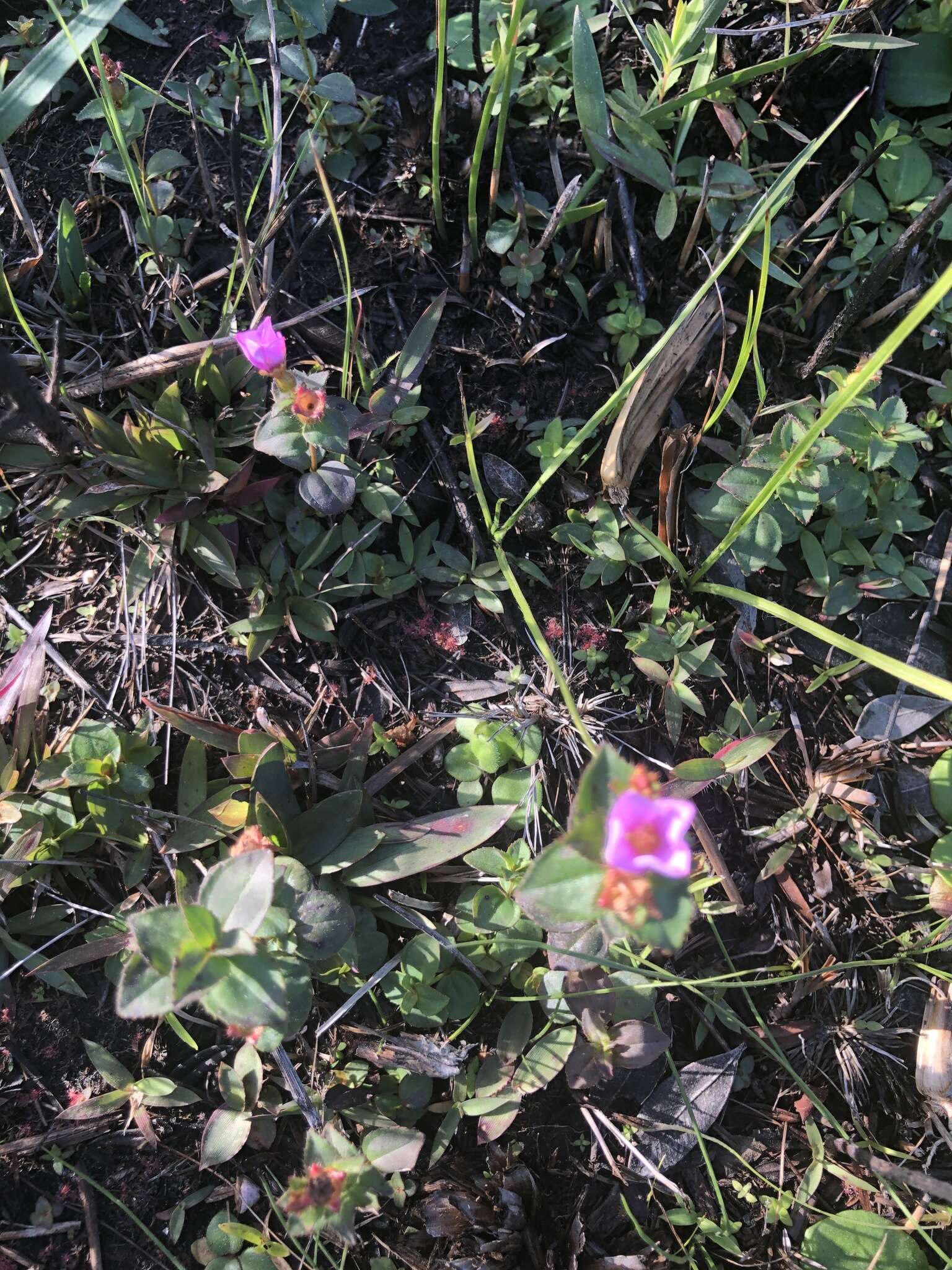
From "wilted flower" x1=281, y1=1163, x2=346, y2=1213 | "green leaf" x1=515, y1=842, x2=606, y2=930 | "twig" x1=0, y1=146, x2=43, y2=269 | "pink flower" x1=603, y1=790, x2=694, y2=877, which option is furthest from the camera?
"twig" x1=0, y1=146, x2=43, y2=269

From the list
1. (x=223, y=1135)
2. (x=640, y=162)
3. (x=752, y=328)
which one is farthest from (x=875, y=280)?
(x=223, y=1135)

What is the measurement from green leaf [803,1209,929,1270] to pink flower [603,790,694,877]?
1.63 m

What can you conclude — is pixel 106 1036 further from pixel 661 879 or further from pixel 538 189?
pixel 538 189

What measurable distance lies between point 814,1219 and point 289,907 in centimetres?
→ 165

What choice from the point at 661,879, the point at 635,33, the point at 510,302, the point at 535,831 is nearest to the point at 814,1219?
the point at 535,831

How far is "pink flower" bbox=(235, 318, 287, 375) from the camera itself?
1.78 meters

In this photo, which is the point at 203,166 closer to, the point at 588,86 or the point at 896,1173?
the point at 588,86

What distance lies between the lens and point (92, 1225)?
2.00 meters

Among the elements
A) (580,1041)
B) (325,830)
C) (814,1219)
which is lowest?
(814,1219)

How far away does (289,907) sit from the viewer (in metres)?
1.77

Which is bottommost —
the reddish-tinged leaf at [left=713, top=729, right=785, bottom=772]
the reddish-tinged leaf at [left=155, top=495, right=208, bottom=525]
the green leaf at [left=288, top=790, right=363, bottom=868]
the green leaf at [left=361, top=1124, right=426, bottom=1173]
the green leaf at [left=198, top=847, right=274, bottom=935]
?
the green leaf at [left=361, top=1124, right=426, bottom=1173]

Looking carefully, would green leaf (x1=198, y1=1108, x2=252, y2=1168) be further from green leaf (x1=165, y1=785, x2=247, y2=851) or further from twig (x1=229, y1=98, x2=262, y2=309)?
twig (x1=229, y1=98, x2=262, y2=309)


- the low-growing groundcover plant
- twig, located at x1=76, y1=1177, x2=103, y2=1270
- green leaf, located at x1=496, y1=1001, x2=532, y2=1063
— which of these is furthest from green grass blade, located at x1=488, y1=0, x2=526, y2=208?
twig, located at x1=76, y1=1177, x2=103, y2=1270

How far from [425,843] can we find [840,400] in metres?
1.39
